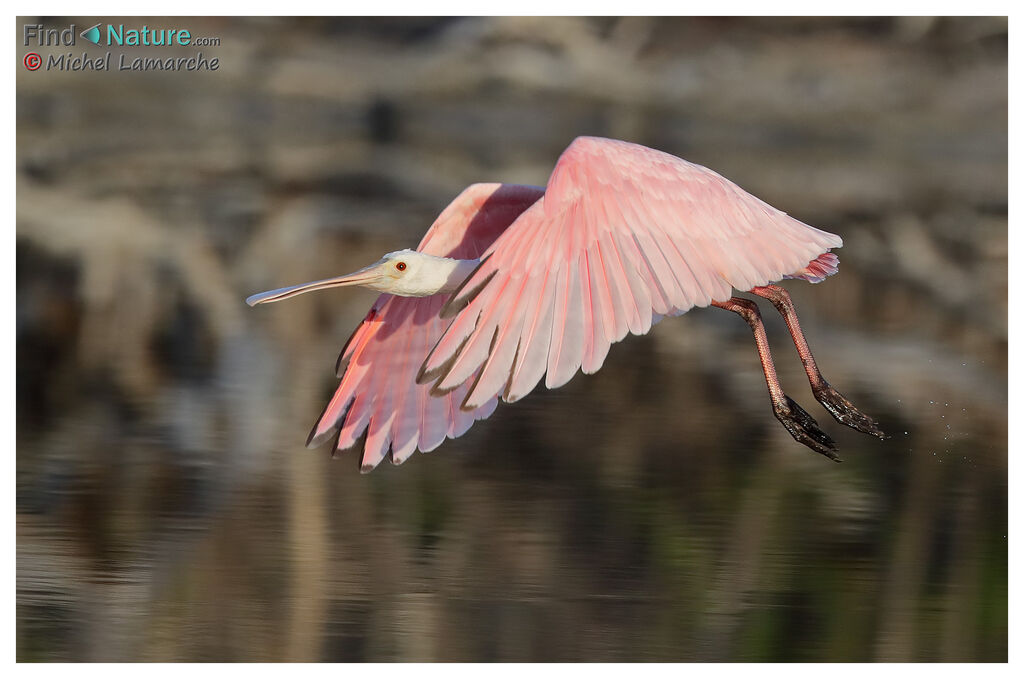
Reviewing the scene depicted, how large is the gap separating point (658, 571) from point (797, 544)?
0.55 m

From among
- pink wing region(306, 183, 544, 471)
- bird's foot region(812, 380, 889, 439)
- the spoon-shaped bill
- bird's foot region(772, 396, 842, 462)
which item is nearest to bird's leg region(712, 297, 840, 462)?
bird's foot region(772, 396, 842, 462)

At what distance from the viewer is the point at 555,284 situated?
12.4 feet

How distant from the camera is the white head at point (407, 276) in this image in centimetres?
445

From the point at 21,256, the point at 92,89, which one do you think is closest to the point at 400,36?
the point at 92,89

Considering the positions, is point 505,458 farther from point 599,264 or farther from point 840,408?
point 599,264

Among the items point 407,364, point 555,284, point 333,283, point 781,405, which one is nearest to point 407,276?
point 333,283

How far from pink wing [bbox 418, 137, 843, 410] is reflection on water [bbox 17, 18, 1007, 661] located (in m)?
1.05

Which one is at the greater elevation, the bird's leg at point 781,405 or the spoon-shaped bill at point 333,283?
the spoon-shaped bill at point 333,283

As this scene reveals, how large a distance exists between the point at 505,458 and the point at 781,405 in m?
1.37

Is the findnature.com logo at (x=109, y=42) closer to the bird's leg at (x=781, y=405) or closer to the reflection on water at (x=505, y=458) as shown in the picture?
the reflection on water at (x=505, y=458)

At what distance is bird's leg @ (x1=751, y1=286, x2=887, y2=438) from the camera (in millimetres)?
4734

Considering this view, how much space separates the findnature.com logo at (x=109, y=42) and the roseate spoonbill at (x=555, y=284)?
4.26 meters

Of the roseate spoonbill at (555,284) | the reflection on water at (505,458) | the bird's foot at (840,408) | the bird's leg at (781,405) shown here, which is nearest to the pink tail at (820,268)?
the roseate spoonbill at (555,284)

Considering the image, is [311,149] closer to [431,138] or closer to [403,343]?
[431,138]
